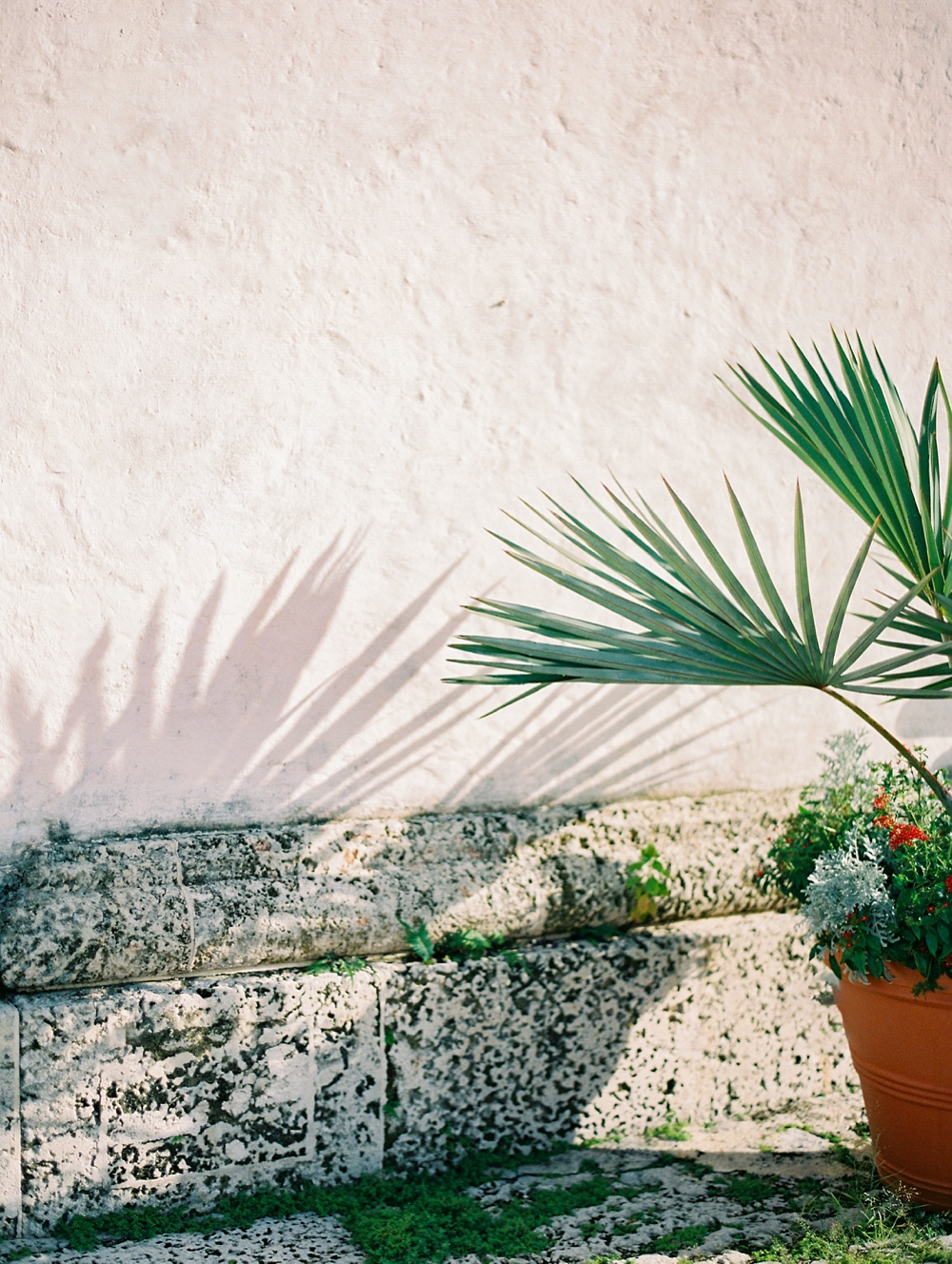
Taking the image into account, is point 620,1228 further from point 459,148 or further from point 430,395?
point 459,148

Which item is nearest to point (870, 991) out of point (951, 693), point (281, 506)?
point (951, 693)

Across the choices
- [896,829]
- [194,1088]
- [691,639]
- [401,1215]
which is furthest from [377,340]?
[401,1215]

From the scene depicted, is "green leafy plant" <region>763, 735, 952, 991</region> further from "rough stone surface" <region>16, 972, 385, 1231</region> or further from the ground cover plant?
"rough stone surface" <region>16, 972, 385, 1231</region>

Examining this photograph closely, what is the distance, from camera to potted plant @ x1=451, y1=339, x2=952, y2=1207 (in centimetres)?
209

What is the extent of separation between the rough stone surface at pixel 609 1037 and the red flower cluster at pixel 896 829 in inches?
13.5

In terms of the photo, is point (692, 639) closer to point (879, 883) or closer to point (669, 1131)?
point (879, 883)

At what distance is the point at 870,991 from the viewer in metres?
2.42

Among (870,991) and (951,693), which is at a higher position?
(951,693)

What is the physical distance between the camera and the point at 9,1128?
2.22 meters

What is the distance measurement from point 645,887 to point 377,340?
163 centimetres

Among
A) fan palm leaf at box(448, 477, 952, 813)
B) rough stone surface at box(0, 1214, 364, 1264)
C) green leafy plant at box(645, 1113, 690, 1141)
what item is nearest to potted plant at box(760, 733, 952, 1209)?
fan palm leaf at box(448, 477, 952, 813)

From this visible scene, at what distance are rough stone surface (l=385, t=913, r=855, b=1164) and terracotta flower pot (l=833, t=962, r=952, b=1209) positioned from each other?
0.89ft

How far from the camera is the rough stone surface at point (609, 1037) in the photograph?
258cm

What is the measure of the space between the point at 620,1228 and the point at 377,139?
2704 mm
